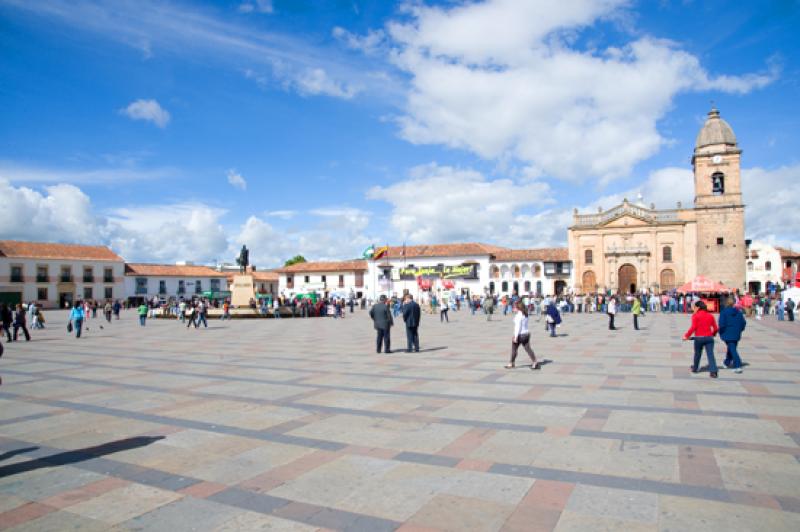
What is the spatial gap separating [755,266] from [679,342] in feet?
251

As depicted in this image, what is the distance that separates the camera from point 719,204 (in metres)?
49.3

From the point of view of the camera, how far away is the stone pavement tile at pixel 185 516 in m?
3.60

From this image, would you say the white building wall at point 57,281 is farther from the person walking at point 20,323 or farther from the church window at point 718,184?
the church window at point 718,184

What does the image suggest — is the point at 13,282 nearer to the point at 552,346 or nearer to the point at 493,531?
the point at 552,346

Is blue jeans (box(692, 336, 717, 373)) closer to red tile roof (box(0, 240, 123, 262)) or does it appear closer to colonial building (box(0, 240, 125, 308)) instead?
colonial building (box(0, 240, 125, 308))

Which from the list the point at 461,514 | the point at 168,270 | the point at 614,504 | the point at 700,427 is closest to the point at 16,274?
the point at 168,270

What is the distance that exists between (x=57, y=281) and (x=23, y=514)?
6124cm

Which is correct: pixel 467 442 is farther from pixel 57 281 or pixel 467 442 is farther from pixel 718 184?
pixel 57 281

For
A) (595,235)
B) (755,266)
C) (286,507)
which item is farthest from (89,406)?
(755,266)

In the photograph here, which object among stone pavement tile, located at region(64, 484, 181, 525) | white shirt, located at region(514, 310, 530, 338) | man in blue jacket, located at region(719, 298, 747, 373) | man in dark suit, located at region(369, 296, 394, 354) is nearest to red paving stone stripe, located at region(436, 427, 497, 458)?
stone pavement tile, located at region(64, 484, 181, 525)

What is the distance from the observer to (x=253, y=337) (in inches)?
738

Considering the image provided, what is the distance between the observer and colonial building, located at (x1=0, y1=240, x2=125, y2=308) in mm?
51969

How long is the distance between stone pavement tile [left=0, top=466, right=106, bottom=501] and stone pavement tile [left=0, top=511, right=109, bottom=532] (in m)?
0.50

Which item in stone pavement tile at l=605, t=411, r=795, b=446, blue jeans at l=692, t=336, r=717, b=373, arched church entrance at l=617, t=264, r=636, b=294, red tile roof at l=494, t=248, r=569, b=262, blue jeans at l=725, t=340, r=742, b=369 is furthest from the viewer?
red tile roof at l=494, t=248, r=569, b=262
